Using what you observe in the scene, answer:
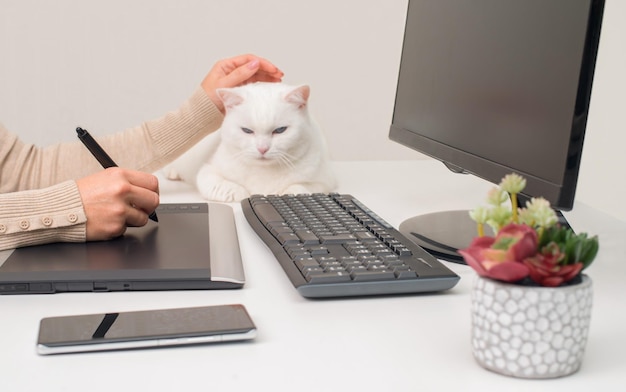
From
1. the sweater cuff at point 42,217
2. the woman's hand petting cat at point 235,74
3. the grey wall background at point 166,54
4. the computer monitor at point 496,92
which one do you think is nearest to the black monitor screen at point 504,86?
the computer monitor at point 496,92

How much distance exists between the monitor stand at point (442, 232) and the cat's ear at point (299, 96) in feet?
1.34

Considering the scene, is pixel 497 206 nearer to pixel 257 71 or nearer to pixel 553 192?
pixel 553 192

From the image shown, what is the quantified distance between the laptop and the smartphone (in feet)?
0.34

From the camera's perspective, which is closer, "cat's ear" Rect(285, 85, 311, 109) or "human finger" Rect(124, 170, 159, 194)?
"human finger" Rect(124, 170, 159, 194)

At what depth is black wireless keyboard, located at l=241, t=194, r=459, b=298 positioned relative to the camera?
0.73m

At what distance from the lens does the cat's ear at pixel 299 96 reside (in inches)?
53.1

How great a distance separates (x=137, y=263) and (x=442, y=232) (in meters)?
0.40

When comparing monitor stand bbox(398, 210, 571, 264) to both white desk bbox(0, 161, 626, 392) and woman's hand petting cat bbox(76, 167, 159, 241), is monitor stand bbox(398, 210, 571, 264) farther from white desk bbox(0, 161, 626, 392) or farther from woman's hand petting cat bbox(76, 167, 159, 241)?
woman's hand petting cat bbox(76, 167, 159, 241)

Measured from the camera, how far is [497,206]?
0.55 m

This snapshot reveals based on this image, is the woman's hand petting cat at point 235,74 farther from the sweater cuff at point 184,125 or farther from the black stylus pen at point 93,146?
the black stylus pen at point 93,146

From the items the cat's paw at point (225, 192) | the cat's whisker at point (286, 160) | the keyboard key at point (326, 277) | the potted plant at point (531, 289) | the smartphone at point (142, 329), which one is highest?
the potted plant at point (531, 289)

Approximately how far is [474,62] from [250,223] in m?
0.37

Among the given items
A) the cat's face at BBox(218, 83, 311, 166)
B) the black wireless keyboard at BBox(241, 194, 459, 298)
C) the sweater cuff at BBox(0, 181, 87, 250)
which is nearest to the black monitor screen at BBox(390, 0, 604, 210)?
the black wireless keyboard at BBox(241, 194, 459, 298)

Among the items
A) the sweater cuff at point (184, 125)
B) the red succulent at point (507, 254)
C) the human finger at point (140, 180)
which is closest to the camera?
the red succulent at point (507, 254)
